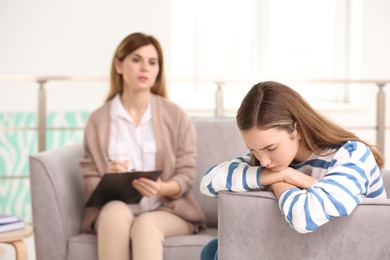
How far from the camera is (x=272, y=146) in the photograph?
1.78 metres

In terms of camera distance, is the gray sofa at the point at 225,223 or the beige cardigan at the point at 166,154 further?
the beige cardigan at the point at 166,154

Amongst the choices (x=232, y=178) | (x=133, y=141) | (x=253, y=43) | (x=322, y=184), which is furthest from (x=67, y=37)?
(x=322, y=184)

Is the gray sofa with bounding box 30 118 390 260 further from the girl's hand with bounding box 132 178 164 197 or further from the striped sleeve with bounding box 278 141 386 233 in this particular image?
the girl's hand with bounding box 132 178 164 197

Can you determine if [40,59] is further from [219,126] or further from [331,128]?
[331,128]

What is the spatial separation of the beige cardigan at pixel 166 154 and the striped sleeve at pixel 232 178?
88 cm

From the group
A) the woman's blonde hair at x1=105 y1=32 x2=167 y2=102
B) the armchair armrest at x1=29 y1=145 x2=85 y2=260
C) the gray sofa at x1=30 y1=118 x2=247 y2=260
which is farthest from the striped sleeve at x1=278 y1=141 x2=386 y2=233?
the woman's blonde hair at x1=105 y1=32 x2=167 y2=102

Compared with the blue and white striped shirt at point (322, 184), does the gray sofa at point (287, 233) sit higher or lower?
lower

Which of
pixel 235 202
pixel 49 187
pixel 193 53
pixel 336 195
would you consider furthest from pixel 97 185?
pixel 193 53

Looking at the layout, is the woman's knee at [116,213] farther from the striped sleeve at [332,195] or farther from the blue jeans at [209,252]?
the striped sleeve at [332,195]

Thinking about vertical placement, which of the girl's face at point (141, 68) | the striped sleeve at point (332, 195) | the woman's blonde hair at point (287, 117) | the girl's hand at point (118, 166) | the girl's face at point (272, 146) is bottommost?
the girl's hand at point (118, 166)

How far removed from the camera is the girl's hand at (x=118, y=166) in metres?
2.68

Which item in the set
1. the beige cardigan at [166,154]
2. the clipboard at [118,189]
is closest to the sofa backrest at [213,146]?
the beige cardigan at [166,154]

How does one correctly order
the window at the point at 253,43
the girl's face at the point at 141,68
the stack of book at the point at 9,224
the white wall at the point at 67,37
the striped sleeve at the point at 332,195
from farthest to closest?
the window at the point at 253,43, the white wall at the point at 67,37, the girl's face at the point at 141,68, the stack of book at the point at 9,224, the striped sleeve at the point at 332,195

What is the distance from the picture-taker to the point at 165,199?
112 inches
